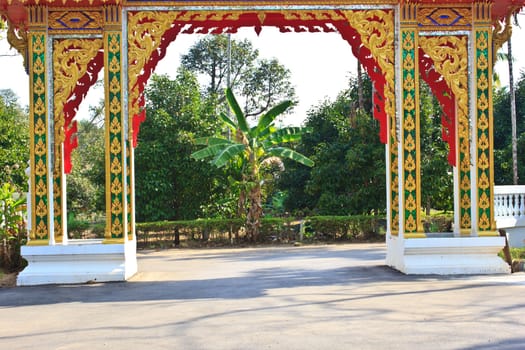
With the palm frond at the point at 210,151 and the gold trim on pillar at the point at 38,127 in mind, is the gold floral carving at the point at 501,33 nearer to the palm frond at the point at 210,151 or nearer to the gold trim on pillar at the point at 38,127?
the gold trim on pillar at the point at 38,127

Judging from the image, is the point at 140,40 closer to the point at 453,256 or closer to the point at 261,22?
the point at 261,22

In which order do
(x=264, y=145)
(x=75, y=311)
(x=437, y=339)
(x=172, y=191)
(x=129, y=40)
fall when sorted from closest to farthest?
(x=437, y=339) → (x=75, y=311) → (x=129, y=40) → (x=264, y=145) → (x=172, y=191)

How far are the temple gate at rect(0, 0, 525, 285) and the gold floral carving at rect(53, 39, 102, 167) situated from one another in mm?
13

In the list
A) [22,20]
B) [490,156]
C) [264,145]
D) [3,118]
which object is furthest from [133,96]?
[3,118]

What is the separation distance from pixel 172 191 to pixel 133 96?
38.6 ft

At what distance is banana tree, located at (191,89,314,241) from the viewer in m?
18.7

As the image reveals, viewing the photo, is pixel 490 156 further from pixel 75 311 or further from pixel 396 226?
pixel 75 311

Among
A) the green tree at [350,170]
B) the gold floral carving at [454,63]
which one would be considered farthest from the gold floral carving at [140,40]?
the green tree at [350,170]

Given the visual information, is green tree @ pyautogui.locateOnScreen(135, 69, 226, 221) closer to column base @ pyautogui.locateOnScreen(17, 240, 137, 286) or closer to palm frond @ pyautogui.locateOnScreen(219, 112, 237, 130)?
palm frond @ pyautogui.locateOnScreen(219, 112, 237, 130)

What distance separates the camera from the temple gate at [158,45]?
29.0ft

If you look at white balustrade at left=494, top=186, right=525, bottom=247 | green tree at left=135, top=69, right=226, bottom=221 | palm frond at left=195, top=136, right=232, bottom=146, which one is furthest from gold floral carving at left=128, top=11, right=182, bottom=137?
green tree at left=135, top=69, right=226, bottom=221

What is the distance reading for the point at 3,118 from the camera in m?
21.6

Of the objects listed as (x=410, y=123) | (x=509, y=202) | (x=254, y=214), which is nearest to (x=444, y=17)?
(x=410, y=123)

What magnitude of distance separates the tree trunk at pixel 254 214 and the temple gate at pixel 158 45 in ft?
32.7
